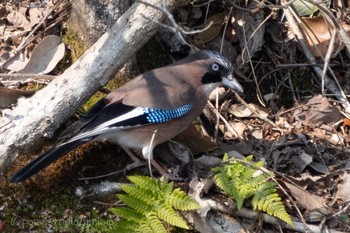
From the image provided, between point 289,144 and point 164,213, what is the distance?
1591 millimetres

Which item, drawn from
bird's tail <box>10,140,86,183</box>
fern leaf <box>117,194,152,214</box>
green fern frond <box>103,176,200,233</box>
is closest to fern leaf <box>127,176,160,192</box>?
green fern frond <box>103,176,200,233</box>

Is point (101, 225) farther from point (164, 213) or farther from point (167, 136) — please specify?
point (167, 136)

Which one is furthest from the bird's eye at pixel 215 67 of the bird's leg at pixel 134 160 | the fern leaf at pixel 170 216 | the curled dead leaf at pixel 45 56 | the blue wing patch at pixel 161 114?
the fern leaf at pixel 170 216

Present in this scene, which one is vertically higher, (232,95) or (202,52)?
(202,52)

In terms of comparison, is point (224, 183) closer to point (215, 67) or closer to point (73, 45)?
point (215, 67)

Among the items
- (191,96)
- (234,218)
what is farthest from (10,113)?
(234,218)

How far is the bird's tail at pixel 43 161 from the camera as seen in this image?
4281mm

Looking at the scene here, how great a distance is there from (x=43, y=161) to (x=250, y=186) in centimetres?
139

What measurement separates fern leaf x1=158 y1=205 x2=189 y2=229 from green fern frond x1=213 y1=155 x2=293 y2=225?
15.6 inches

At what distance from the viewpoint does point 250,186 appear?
13.8 feet

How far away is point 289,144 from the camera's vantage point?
17.0 ft

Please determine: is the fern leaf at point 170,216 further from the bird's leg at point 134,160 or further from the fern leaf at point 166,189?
the bird's leg at point 134,160

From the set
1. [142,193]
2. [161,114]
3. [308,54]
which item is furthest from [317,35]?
[142,193]

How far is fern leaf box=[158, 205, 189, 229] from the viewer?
3.90 meters
